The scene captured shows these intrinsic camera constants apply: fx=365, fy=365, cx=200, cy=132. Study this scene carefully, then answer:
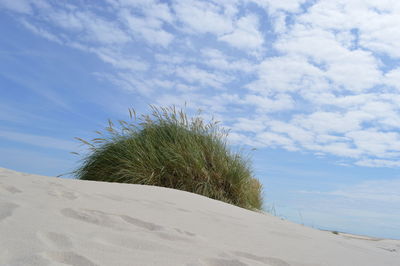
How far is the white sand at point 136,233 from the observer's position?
152 centimetres

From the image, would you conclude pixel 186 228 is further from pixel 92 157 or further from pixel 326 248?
pixel 92 157

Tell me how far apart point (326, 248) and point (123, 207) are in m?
1.34

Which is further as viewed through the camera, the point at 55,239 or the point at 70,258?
the point at 55,239

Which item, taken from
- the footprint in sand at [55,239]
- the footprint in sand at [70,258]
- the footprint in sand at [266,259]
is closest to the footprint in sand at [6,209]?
the footprint in sand at [55,239]

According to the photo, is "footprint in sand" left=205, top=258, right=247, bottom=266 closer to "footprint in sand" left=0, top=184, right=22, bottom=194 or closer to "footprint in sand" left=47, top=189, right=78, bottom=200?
"footprint in sand" left=47, top=189, right=78, bottom=200

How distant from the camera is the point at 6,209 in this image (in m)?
2.03

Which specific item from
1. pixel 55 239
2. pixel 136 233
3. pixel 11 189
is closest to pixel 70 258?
pixel 55 239

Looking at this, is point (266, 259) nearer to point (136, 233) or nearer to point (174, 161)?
point (136, 233)

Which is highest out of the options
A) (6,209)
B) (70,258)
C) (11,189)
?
(11,189)

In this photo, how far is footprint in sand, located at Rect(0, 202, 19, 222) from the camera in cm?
192

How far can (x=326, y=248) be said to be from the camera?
2.34 m

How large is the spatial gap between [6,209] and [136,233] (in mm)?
772

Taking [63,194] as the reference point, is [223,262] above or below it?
below

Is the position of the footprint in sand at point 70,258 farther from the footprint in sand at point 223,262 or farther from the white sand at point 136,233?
the footprint in sand at point 223,262
